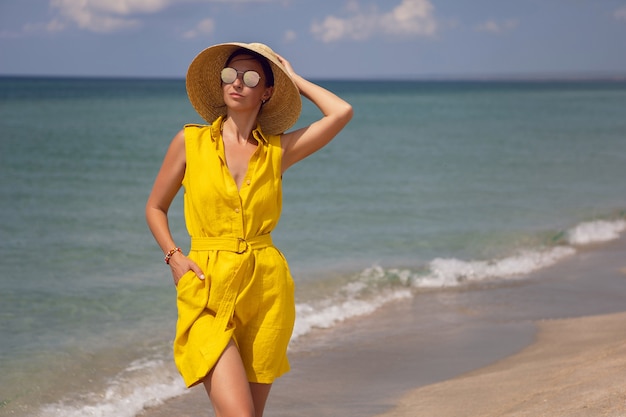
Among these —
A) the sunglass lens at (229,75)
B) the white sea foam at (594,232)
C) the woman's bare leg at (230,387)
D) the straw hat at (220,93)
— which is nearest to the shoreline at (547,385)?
the woman's bare leg at (230,387)

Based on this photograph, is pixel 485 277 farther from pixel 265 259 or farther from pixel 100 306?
pixel 265 259

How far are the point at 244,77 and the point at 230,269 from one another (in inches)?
29.3

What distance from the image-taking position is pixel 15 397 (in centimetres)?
601

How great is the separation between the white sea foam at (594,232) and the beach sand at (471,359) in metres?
2.69

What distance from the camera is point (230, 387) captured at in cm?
320

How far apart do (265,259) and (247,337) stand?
0.31 metres

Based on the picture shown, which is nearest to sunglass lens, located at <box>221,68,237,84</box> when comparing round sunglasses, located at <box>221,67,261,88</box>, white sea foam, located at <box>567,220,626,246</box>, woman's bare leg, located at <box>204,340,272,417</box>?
round sunglasses, located at <box>221,67,261,88</box>

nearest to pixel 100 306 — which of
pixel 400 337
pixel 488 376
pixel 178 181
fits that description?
pixel 400 337

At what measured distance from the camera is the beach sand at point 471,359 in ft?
16.8

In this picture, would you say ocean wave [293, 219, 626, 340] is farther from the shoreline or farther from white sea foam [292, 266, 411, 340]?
the shoreline

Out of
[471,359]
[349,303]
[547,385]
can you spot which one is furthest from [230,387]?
[349,303]

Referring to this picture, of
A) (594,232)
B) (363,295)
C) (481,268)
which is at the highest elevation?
(363,295)

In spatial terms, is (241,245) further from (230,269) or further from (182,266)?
(182,266)

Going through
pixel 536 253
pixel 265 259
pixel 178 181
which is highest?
pixel 178 181
